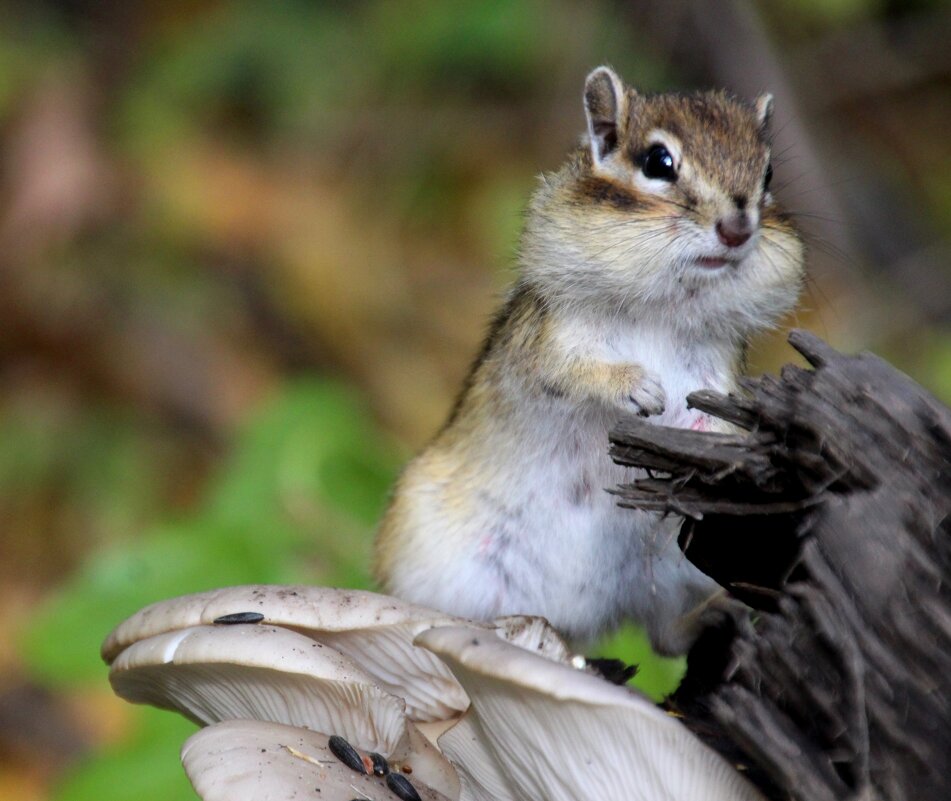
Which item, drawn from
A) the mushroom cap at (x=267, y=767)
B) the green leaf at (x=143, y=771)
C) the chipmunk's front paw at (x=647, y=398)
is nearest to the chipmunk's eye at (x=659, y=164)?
the chipmunk's front paw at (x=647, y=398)

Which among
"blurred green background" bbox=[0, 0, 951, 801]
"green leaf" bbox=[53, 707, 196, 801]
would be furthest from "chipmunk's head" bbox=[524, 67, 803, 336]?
"blurred green background" bbox=[0, 0, 951, 801]

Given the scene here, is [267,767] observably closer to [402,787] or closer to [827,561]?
[402,787]

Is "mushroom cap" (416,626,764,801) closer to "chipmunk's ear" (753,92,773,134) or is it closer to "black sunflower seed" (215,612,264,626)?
"black sunflower seed" (215,612,264,626)

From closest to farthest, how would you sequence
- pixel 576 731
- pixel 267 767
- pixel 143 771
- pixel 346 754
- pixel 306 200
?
pixel 576 731, pixel 267 767, pixel 346 754, pixel 143 771, pixel 306 200

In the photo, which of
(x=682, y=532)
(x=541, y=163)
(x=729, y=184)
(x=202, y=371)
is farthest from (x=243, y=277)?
(x=682, y=532)

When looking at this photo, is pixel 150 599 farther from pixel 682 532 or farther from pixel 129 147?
pixel 129 147

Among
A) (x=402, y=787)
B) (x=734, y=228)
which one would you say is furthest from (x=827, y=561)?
(x=734, y=228)

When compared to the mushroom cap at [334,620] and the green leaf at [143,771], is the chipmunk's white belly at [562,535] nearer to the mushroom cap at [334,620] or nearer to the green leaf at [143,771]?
the mushroom cap at [334,620]
